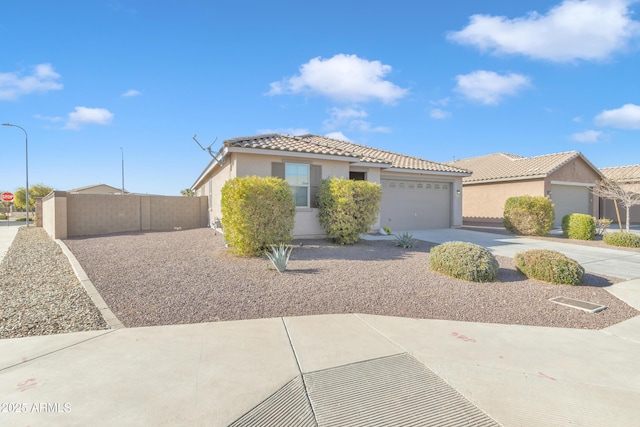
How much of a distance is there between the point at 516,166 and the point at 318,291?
21401 mm

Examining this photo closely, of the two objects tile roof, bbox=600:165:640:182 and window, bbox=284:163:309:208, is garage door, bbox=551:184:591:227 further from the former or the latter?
window, bbox=284:163:309:208

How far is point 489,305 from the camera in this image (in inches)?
220

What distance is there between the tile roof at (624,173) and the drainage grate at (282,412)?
30.6 m

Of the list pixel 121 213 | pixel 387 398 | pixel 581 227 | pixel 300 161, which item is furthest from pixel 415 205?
pixel 387 398

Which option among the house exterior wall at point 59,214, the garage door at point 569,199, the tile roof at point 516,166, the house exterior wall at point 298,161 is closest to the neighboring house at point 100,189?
the house exterior wall at point 59,214

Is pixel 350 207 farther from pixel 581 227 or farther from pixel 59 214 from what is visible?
pixel 59 214

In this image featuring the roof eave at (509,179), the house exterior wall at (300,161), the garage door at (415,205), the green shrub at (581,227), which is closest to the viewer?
the house exterior wall at (300,161)

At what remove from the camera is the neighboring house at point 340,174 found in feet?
37.6

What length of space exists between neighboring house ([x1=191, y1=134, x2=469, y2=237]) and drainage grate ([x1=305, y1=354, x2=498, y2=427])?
881 cm

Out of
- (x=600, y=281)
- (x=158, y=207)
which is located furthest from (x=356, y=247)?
(x=158, y=207)

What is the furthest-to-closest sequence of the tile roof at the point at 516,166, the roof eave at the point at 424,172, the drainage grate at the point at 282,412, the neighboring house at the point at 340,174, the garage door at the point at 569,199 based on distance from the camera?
the garage door at the point at 569,199, the tile roof at the point at 516,166, the roof eave at the point at 424,172, the neighboring house at the point at 340,174, the drainage grate at the point at 282,412

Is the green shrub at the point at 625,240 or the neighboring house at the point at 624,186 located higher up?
the neighboring house at the point at 624,186

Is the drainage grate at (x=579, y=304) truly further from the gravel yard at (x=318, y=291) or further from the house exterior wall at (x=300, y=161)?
the house exterior wall at (x=300, y=161)

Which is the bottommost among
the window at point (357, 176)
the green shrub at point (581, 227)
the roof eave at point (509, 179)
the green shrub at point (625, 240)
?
the green shrub at point (625, 240)
